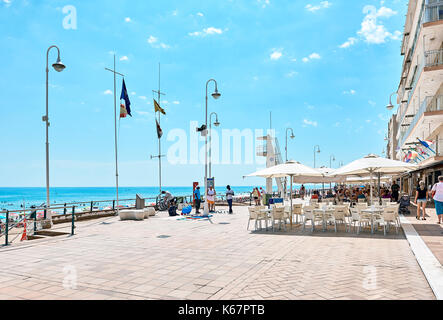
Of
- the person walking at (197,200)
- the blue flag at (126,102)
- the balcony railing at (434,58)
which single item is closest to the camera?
the person walking at (197,200)

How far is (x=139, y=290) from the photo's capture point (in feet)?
15.3

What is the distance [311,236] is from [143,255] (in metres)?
5.01

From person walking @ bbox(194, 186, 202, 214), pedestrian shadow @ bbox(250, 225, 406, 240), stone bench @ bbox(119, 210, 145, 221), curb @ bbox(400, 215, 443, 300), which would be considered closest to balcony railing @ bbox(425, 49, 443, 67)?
pedestrian shadow @ bbox(250, 225, 406, 240)

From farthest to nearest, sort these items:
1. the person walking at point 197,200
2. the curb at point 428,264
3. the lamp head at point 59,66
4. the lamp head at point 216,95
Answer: the person walking at point 197,200 < the lamp head at point 216,95 < the lamp head at point 59,66 < the curb at point 428,264

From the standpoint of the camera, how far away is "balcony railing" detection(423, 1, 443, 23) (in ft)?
57.5

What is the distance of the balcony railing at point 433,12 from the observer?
1753cm

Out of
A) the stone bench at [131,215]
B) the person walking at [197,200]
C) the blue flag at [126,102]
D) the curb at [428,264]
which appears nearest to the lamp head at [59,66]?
the blue flag at [126,102]

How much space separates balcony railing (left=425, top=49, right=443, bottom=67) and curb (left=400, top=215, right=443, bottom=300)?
1387cm

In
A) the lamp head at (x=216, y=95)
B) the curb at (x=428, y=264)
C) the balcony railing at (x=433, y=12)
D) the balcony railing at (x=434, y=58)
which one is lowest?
the curb at (x=428, y=264)

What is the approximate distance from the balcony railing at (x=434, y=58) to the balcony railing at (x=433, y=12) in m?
1.74

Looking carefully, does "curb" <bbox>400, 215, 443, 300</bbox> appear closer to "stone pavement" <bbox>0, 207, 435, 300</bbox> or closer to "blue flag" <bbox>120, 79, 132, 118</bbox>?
"stone pavement" <bbox>0, 207, 435, 300</bbox>

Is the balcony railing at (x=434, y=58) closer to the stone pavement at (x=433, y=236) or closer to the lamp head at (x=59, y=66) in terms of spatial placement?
the stone pavement at (x=433, y=236)
